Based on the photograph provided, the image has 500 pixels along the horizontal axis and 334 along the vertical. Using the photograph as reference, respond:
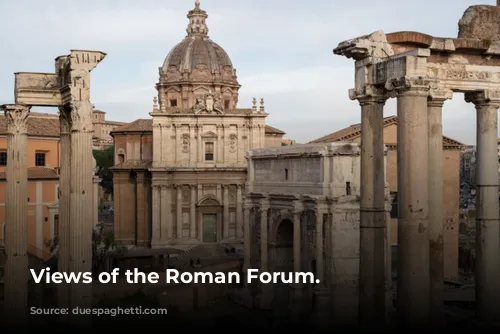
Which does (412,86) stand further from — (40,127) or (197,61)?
(197,61)

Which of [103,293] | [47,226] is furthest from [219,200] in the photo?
[103,293]

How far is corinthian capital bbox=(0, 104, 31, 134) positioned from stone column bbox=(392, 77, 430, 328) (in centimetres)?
1082

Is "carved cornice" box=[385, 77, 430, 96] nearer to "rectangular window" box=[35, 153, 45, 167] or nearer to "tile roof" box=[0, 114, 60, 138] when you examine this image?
"tile roof" box=[0, 114, 60, 138]

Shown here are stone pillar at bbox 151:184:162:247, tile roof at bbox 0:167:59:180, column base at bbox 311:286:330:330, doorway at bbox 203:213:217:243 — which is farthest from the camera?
doorway at bbox 203:213:217:243

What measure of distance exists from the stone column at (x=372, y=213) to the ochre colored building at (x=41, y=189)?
29.6 m

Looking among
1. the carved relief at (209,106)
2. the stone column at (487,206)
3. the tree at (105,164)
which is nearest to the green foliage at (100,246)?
the carved relief at (209,106)

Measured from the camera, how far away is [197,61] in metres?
61.1

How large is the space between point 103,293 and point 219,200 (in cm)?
1949

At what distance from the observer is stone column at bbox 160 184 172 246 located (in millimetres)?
54719

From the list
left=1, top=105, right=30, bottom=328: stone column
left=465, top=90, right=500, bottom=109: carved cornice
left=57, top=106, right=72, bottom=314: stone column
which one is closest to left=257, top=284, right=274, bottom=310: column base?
left=57, top=106, right=72, bottom=314: stone column

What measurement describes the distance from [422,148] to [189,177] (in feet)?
130

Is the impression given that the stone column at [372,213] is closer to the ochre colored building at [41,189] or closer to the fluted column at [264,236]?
the fluted column at [264,236]

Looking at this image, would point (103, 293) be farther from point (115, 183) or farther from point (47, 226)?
point (115, 183)

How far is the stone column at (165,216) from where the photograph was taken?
5472cm
